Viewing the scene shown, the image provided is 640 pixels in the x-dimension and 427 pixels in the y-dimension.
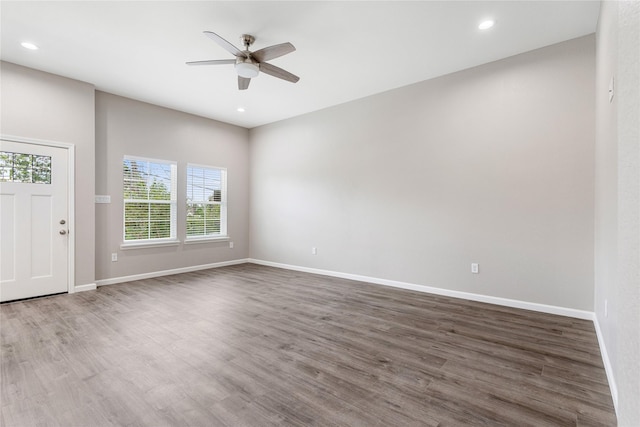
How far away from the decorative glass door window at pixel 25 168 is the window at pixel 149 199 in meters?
1.04

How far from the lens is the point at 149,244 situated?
17.0ft

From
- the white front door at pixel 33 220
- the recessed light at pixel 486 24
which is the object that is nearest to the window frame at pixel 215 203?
the white front door at pixel 33 220

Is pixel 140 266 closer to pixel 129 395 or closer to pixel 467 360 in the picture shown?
pixel 129 395

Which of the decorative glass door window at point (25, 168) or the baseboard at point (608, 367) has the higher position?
the decorative glass door window at point (25, 168)

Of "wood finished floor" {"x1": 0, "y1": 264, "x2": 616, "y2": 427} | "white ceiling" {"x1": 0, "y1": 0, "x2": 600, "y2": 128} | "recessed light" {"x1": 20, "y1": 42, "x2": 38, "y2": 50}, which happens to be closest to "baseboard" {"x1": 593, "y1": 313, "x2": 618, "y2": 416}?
"wood finished floor" {"x1": 0, "y1": 264, "x2": 616, "y2": 427}

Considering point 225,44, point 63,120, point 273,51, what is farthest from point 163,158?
point 273,51

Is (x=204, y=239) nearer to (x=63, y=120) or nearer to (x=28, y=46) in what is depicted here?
(x=63, y=120)

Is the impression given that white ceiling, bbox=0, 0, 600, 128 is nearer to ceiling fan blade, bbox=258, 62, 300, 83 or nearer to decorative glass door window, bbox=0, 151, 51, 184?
ceiling fan blade, bbox=258, 62, 300, 83

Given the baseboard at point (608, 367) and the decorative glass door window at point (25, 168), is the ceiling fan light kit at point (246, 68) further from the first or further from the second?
the baseboard at point (608, 367)

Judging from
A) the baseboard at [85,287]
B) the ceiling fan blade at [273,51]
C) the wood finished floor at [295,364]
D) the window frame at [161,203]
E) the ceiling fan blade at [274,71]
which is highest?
the ceiling fan blade at [273,51]

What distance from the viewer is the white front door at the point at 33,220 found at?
147 inches

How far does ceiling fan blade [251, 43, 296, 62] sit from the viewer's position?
9.31ft

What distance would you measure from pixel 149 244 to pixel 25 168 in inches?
76.5

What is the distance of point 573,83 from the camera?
321cm
